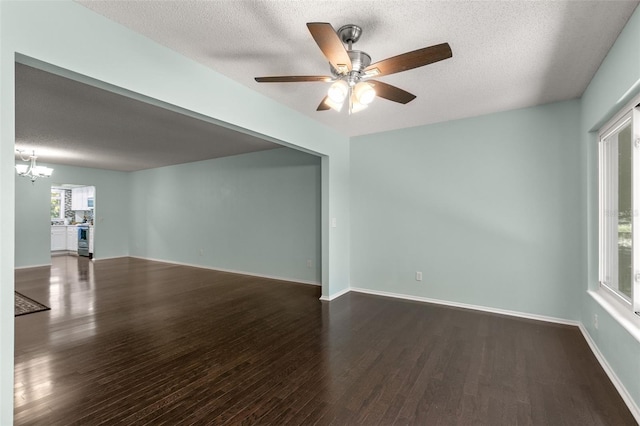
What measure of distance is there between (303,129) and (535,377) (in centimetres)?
347

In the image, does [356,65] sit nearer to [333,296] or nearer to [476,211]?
[476,211]

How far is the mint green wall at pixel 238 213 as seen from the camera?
5535mm

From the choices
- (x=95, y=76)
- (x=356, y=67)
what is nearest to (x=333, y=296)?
(x=356, y=67)

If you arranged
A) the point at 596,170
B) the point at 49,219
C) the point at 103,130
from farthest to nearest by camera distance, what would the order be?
the point at 49,219, the point at 103,130, the point at 596,170

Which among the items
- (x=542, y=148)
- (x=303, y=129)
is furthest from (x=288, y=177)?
(x=542, y=148)

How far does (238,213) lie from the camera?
21.1ft

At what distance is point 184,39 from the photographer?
2240mm

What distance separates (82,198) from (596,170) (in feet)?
42.3

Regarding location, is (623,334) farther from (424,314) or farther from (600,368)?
(424,314)

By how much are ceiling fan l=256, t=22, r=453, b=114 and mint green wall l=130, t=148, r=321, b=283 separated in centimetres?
321

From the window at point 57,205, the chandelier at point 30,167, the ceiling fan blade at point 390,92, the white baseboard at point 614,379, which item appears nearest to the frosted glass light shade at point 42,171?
the chandelier at point 30,167

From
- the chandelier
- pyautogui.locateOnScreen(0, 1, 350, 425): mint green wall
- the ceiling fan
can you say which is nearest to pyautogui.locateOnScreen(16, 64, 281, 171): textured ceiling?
the chandelier

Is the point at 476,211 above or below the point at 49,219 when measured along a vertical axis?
above

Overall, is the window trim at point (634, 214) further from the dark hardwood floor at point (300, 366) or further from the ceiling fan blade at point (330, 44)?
the ceiling fan blade at point (330, 44)
